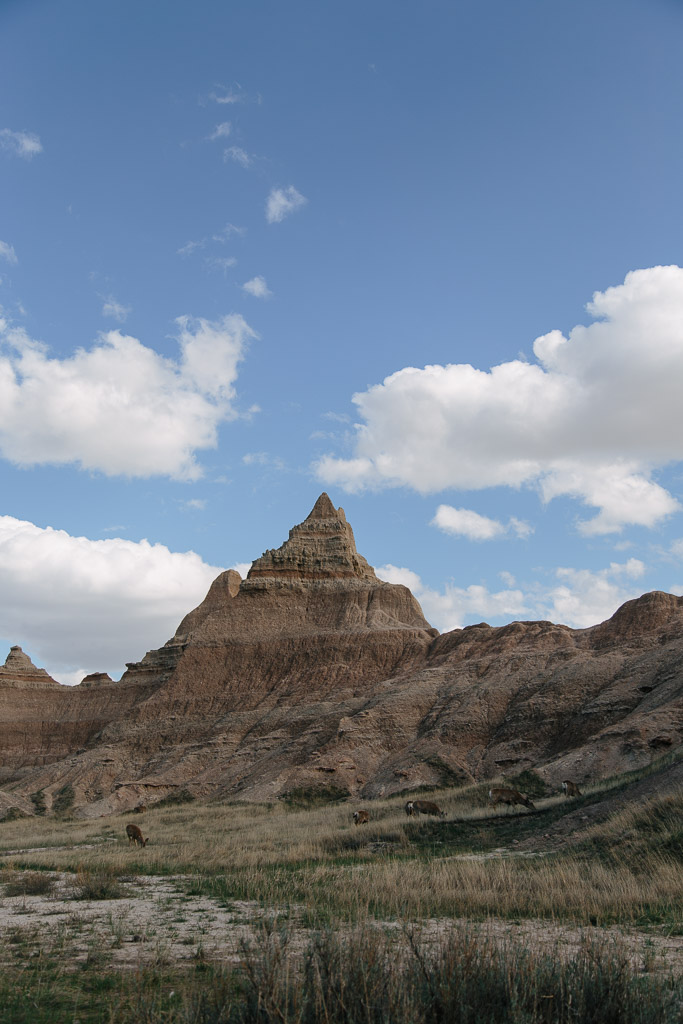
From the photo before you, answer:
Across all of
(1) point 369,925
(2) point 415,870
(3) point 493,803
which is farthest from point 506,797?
(1) point 369,925

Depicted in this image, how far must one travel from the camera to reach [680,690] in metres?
28.2

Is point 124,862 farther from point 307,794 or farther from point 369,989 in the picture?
point 307,794

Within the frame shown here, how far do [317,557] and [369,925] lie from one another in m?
66.3

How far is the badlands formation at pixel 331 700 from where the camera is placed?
33.4 meters

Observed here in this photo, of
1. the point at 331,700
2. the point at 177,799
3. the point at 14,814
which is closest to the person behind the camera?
the point at 14,814

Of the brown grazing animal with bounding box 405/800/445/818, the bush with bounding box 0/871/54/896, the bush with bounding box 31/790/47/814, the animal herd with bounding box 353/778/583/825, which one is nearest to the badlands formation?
the bush with bounding box 31/790/47/814

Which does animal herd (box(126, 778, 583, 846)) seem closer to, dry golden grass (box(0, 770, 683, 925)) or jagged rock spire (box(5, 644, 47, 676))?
dry golden grass (box(0, 770, 683, 925))

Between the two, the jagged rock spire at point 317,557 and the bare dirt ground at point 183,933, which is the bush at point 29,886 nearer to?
the bare dirt ground at point 183,933

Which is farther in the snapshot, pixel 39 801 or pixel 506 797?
pixel 39 801

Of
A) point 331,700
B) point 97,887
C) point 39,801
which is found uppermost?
point 331,700

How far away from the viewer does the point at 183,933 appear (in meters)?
7.81

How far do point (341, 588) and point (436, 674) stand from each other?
21.6m

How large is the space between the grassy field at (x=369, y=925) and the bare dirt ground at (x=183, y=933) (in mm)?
37

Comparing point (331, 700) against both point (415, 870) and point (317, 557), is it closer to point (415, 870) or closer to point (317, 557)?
point (317, 557)
